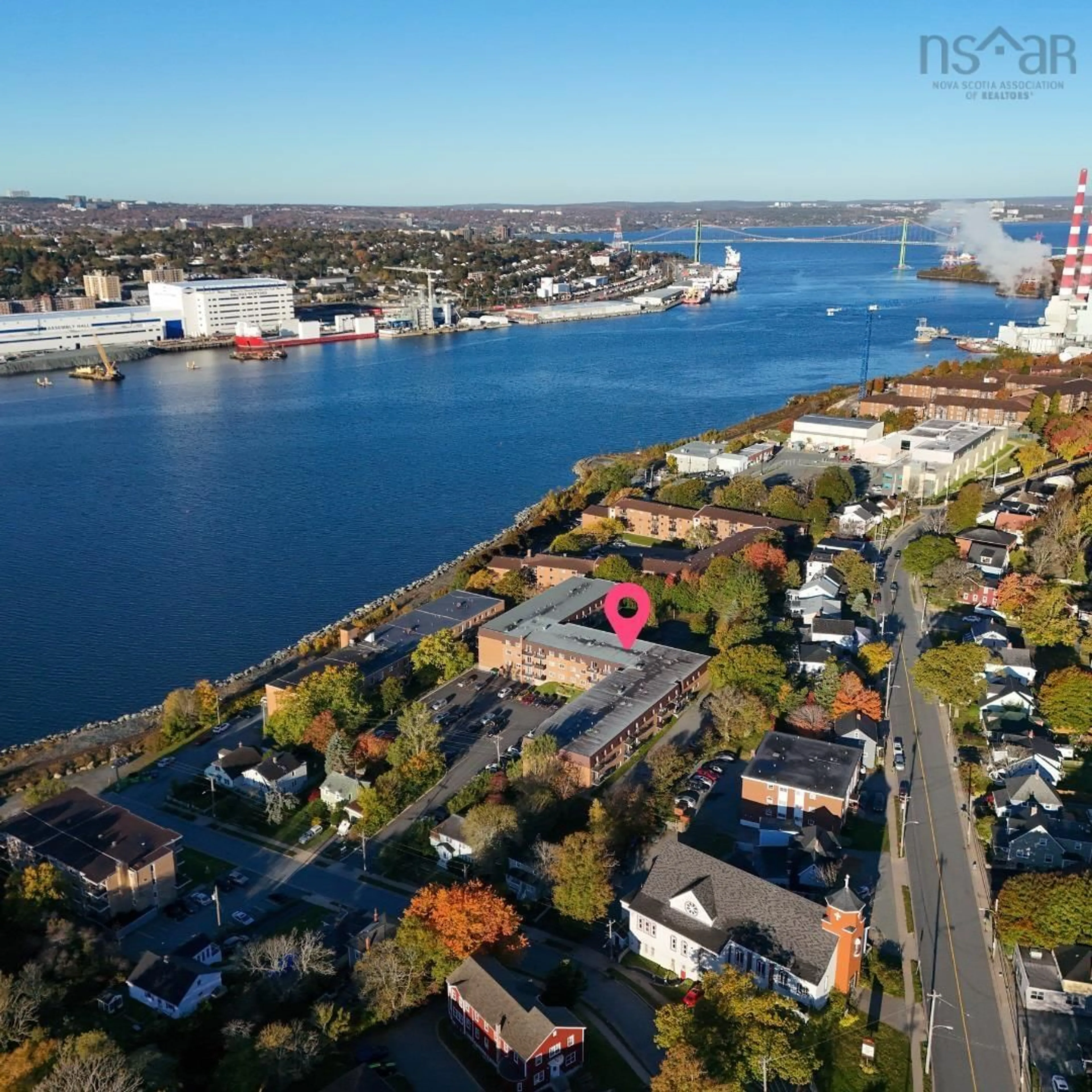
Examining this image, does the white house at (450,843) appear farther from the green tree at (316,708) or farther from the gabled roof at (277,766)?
the green tree at (316,708)

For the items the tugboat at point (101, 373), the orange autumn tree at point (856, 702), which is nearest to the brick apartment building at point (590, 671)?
the orange autumn tree at point (856, 702)

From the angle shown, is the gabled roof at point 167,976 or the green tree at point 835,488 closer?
the gabled roof at point 167,976

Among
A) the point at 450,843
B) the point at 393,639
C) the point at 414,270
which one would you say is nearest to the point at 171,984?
the point at 450,843

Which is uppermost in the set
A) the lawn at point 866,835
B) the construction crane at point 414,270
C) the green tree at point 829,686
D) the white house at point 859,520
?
the construction crane at point 414,270

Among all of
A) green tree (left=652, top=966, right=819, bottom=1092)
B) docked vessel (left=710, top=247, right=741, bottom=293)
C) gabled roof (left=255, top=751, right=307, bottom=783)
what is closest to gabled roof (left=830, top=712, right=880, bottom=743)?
green tree (left=652, top=966, right=819, bottom=1092)

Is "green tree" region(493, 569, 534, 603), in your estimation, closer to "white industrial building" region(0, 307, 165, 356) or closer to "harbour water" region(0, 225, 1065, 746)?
"harbour water" region(0, 225, 1065, 746)

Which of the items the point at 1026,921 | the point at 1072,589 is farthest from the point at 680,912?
the point at 1072,589
